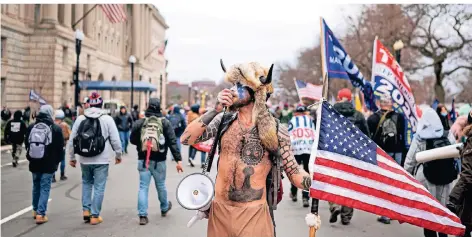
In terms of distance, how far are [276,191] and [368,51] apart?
1558 inches

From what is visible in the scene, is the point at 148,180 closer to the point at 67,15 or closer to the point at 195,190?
the point at 195,190

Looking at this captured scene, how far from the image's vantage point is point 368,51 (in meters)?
41.6

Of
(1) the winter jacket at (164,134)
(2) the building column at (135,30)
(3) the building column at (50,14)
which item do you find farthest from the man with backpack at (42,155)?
(2) the building column at (135,30)

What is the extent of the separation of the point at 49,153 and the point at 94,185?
0.89 m

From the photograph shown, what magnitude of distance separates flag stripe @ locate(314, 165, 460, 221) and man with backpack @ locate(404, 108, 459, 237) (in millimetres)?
1953

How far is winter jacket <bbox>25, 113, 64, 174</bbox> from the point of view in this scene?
7645 mm

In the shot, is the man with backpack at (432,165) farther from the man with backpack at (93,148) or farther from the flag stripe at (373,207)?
the man with backpack at (93,148)

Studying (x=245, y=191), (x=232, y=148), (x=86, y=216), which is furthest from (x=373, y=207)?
(x=86, y=216)

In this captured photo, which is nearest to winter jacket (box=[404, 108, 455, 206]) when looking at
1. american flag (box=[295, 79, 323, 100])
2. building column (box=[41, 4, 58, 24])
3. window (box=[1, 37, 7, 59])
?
american flag (box=[295, 79, 323, 100])

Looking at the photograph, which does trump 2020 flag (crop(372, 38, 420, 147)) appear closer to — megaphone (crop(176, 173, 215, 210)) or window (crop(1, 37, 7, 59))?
megaphone (crop(176, 173, 215, 210))

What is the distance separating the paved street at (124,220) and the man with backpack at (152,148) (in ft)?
1.44

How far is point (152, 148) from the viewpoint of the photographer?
25.6ft

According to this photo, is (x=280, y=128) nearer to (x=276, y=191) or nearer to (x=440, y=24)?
(x=276, y=191)

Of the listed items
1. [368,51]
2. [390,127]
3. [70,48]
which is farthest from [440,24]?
[390,127]
